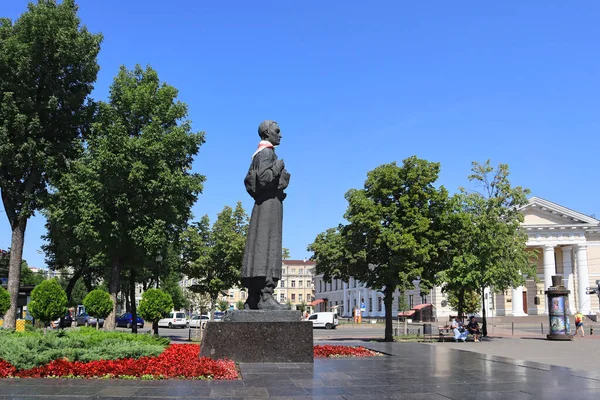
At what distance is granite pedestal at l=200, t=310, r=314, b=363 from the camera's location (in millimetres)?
10227

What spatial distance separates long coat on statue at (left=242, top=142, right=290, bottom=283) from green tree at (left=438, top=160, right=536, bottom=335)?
18.8 meters

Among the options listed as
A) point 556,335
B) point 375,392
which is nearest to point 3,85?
point 375,392

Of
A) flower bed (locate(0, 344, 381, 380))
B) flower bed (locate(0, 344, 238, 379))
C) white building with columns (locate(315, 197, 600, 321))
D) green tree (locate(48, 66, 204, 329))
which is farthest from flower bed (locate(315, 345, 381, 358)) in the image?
white building with columns (locate(315, 197, 600, 321))

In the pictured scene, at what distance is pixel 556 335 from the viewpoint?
32281mm

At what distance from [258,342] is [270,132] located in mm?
4372

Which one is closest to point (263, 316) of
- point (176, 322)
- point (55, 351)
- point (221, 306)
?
point (55, 351)

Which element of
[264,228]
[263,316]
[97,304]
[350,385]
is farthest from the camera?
[97,304]

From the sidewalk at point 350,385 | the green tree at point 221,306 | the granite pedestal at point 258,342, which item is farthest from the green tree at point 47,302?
the green tree at point 221,306

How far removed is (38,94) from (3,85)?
177cm

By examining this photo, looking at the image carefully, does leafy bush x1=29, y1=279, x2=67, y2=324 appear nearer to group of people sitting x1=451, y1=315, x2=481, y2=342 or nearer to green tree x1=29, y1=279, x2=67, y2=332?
green tree x1=29, y1=279, x2=67, y2=332

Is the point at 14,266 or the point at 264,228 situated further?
the point at 14,266

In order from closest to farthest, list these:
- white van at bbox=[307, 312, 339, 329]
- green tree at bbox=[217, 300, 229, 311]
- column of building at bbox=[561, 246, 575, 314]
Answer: white van at bbox=[307, 312, 339, 329] → green tree at bbox=[217, 300, 229, 311] → column of building at bbox=[561, 246, 575, 314]

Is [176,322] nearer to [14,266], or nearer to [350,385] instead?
[14,266]

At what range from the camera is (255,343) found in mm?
10266
